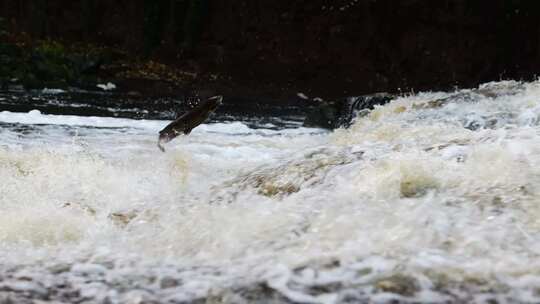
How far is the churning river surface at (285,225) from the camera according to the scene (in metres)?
2.44

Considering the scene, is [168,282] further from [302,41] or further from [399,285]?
[302,41]

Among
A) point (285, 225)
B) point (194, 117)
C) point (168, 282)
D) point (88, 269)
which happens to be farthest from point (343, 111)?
point (168, 282)

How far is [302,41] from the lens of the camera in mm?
19531

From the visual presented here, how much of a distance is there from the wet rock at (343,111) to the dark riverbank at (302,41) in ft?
18.3

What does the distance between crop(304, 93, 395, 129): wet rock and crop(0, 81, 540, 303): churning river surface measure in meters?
4.44

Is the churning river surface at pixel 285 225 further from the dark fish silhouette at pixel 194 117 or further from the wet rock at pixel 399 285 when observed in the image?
the dark fish silhouette at pixel 194 117

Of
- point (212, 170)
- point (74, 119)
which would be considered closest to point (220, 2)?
point (74, 119)

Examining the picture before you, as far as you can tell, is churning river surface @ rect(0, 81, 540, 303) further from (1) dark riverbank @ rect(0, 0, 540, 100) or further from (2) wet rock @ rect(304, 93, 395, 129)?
(1) dark riverbank @ rect(0, 0, 540, 100)

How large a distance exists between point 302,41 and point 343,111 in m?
8.87

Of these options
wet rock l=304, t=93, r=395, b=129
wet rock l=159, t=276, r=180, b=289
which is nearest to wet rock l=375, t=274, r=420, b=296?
wet rock l=159, t=276, r=180, b=289

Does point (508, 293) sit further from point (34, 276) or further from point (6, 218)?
point (6, 218)

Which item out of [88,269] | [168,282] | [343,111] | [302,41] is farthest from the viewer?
[302,41]

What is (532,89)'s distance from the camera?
873cm

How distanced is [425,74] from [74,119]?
36.1 feet
